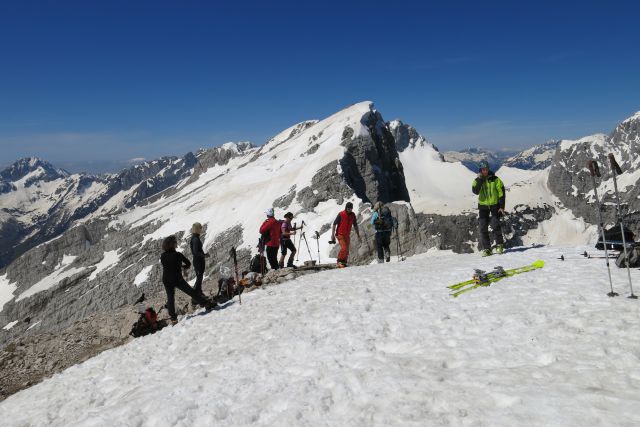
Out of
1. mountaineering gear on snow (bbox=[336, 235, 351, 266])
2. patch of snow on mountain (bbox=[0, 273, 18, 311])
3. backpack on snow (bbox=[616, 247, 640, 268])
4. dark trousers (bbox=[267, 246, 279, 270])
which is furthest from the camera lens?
patch of snow on mountain (bbox=[0, 273, 18, 311])

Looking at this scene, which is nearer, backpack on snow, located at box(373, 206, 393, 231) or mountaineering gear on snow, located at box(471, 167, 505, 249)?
mountaineering gear on snow, located at box(471, 167, 505, 249)

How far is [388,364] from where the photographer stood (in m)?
8.56

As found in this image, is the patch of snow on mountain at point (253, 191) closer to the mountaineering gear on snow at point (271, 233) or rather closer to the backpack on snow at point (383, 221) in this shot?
Answer: the backpack on snow at point (383, 221)

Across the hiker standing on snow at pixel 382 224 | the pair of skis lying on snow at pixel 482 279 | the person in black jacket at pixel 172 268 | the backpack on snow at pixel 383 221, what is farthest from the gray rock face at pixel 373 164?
the pair of skis lying on snow at pixel 482 279

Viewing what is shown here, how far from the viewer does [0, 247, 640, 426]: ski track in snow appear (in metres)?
6.61

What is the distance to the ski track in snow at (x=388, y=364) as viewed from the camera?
6.61 metres

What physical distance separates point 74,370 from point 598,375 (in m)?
14.3

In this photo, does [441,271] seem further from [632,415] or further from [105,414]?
[105,414]

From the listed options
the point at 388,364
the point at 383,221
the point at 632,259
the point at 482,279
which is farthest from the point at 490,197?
the point at 388,364

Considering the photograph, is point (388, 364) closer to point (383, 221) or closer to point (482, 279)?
point (482, 279)

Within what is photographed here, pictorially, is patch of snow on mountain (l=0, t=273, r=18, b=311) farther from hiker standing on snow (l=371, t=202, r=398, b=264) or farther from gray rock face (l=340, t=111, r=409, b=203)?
hiker standing on snow (l=371, t=202, r=398, b=264)

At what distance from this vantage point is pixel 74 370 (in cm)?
1333

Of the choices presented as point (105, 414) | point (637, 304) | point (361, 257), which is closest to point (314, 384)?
point (105, 414)

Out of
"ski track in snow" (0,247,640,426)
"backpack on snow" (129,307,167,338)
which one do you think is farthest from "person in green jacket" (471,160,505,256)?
"backpack on snow" (129,307,167,338)
